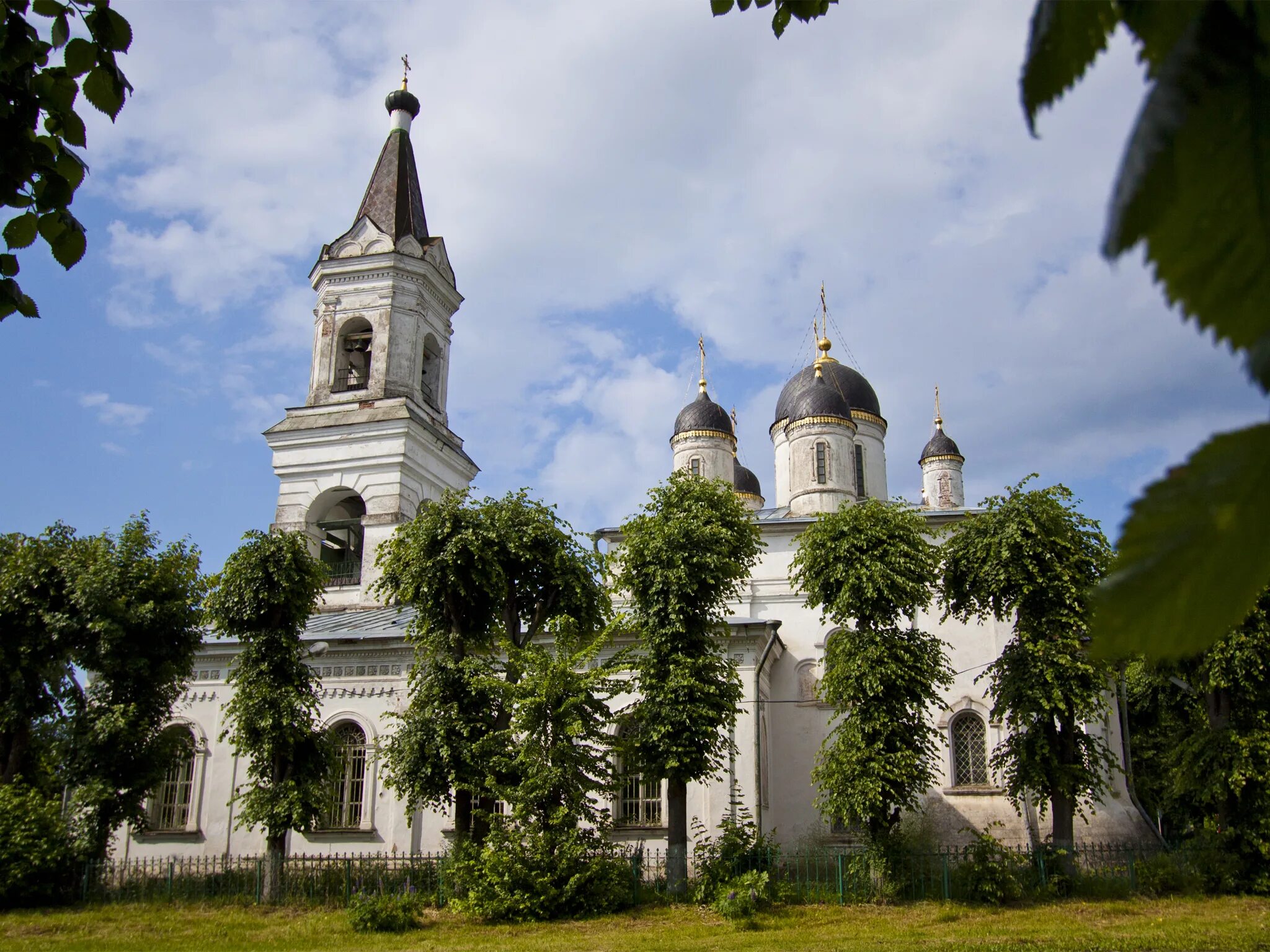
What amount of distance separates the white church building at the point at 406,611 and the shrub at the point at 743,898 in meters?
2.47

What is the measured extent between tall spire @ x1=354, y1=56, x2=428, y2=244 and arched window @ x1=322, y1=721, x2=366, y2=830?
12752mm

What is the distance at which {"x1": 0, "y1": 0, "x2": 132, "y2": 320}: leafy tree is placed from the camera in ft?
13.7

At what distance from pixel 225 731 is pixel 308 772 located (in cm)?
163

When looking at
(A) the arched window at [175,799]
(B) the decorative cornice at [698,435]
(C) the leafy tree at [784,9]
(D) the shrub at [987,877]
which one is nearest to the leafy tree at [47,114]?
(C) the leafy tree at [784,9]

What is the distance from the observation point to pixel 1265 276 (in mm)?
509

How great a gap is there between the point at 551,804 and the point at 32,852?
8.44m

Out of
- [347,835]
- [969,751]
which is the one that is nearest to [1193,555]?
[347,835]

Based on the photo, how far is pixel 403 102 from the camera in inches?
1264

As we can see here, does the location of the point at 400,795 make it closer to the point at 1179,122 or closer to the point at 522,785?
the point at 522,785

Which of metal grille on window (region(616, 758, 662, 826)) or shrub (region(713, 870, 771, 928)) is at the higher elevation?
metal grille on window (region(616, 758, 662, 826))

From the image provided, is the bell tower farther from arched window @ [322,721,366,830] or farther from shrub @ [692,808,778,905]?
shrub @ [692,808,778,905]

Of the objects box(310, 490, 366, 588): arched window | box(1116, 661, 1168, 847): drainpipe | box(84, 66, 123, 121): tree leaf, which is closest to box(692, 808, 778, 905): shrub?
box(1116, 661, 1168, 847): drainpipe

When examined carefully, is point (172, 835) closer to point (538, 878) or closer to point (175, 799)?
point (175, 799)

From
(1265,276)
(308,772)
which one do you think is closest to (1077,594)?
(308,772)
